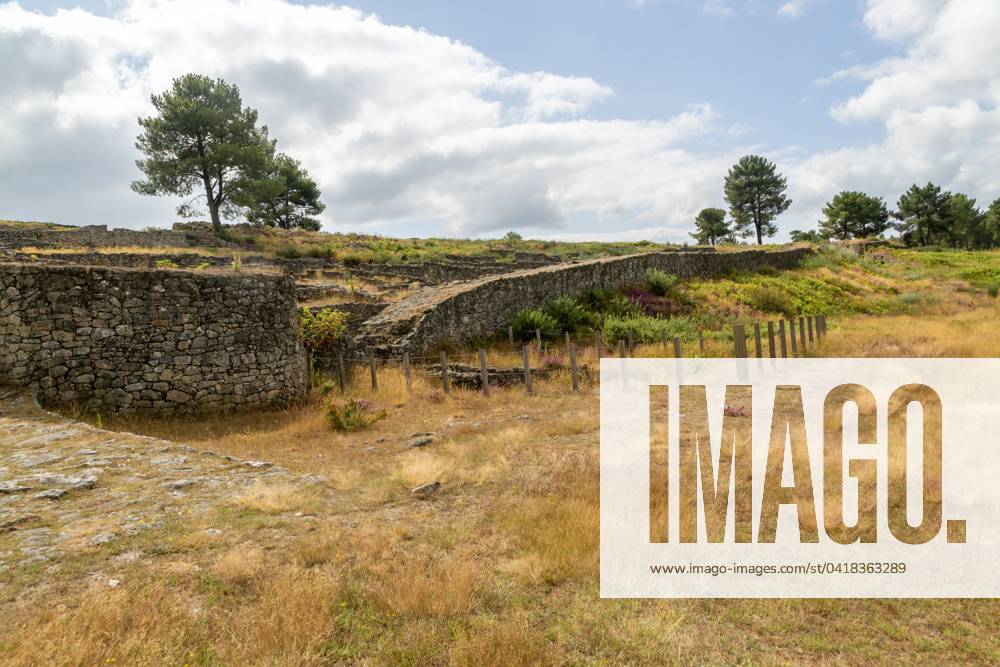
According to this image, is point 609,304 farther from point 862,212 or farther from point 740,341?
point 862,212

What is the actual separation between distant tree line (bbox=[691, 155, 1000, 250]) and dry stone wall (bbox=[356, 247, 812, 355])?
48.4 metres

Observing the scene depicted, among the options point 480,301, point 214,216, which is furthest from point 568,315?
point 214,216

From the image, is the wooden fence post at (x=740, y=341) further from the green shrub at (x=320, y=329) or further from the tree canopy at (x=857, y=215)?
the tree canopy at (x=857, y=215)

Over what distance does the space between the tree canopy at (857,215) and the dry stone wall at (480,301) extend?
5175cm

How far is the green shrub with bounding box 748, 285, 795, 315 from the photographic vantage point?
2989cm

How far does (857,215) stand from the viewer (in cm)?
7012

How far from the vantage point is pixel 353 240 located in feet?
149

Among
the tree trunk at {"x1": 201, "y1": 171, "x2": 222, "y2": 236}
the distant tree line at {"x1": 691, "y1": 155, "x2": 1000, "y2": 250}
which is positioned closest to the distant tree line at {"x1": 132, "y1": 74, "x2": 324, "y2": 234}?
the tree trunk at {"x1": 201, "y1": 171, "x2": 222, "y2": 236}

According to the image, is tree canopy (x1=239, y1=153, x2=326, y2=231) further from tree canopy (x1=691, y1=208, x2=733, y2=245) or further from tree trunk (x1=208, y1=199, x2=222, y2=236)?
tree canopy (x1=691, y1=208, x2=733, y2=245)

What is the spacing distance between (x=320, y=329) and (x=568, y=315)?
10.8m

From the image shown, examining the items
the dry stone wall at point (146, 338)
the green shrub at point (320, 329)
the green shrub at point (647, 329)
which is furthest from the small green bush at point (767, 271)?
the dry stone wall at point (146, 338)

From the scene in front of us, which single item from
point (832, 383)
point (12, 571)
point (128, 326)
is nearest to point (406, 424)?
point (128, 326)

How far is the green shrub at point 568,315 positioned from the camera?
73.7ft

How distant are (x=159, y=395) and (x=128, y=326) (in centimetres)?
148
